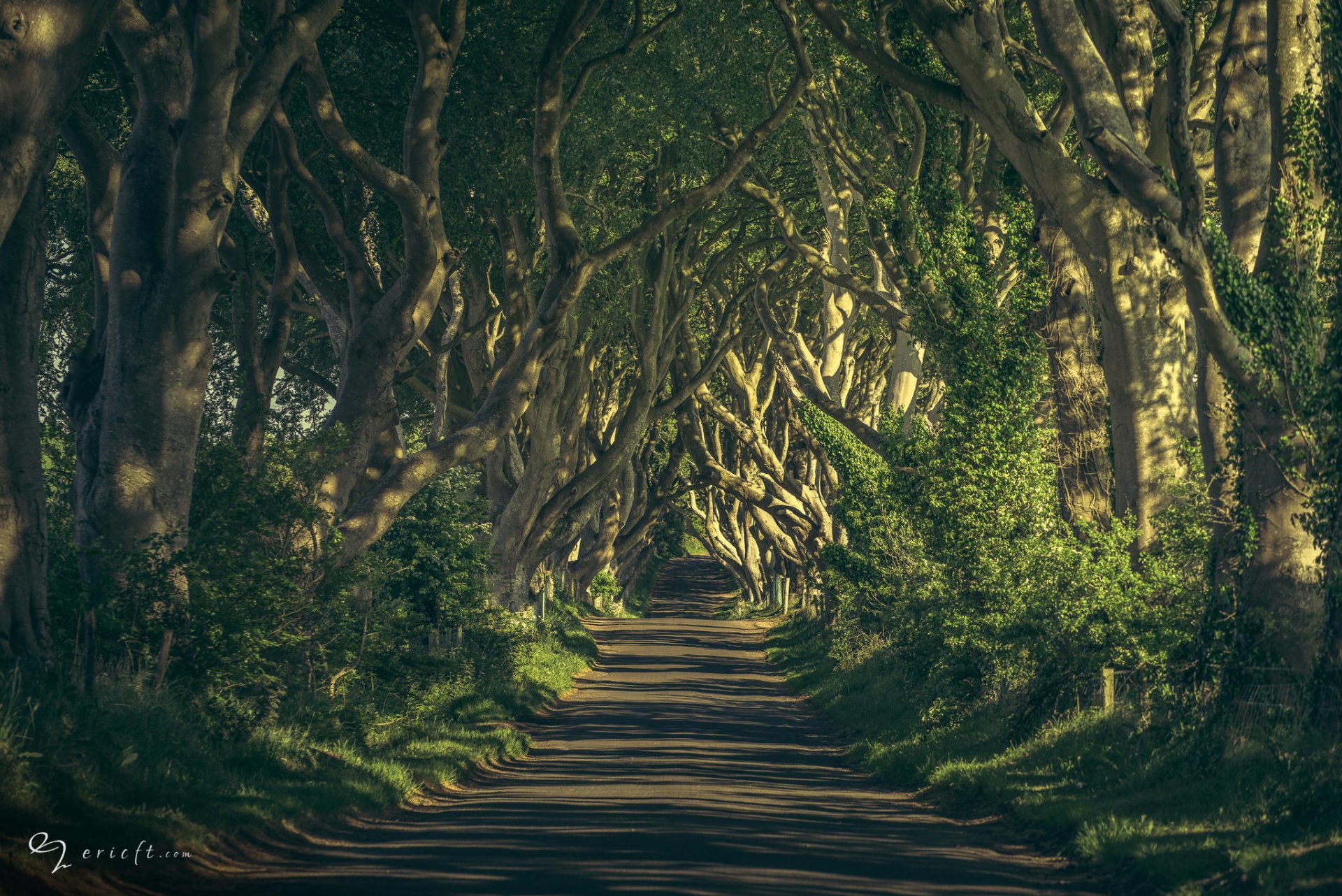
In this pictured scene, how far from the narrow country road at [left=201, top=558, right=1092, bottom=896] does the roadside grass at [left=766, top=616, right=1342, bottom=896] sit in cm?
50

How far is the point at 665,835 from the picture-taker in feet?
35.9

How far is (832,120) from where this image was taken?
2519cm

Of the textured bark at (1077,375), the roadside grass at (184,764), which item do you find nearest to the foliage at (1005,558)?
the textured bark at (1077,375)

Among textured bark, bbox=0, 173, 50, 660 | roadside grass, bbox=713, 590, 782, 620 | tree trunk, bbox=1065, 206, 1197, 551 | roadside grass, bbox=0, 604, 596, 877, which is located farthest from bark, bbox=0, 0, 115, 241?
roadside grass, bbox=713, 590, 782, 620

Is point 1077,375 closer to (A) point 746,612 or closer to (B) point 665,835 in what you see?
(B) point 665,835

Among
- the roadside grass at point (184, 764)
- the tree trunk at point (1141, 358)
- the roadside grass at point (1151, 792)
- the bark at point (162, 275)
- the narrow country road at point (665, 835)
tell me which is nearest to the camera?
the roadside grass at point (184, 764)

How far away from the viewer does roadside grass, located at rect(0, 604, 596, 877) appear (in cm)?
866

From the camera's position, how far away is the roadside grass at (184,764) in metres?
8.66

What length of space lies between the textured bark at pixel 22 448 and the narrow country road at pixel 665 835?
299 cm
